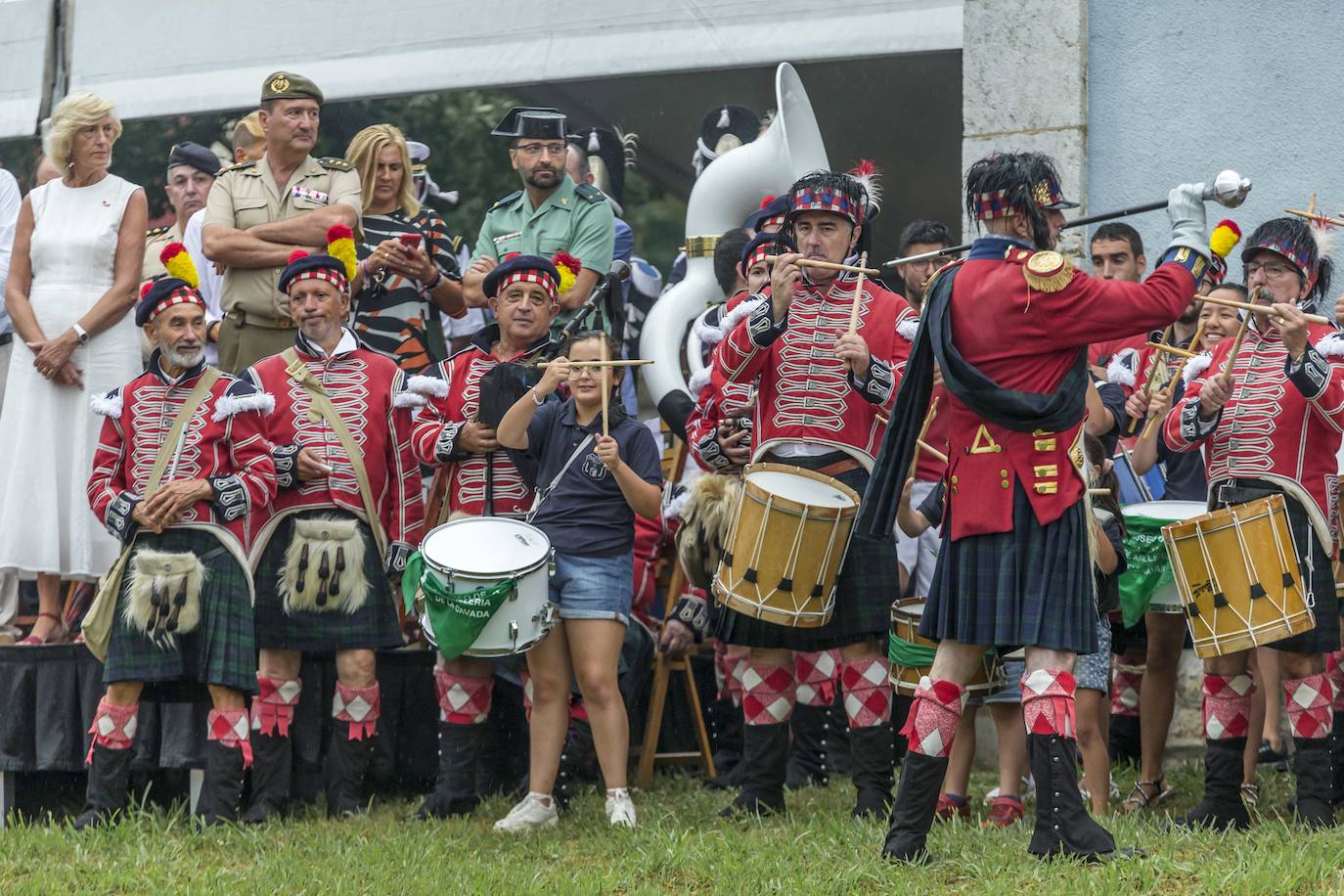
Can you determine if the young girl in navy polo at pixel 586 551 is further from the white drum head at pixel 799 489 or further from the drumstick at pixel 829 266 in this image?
the drumstick at pixel 829 266

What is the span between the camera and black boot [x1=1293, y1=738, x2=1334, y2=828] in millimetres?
6316

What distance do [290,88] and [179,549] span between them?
2.38 m

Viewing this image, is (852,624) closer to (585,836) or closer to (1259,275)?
(585,836)

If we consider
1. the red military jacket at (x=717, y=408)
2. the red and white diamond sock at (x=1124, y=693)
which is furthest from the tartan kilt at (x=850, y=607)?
the red and white diamond sock at (x=1124, y=693)

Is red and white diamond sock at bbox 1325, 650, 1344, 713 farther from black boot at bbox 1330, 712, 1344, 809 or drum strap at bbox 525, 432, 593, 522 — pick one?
drum strap at bbox 525, 432, 593, 522

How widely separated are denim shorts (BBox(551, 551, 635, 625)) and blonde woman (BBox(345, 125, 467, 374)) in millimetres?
1921

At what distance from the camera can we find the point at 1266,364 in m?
6.70

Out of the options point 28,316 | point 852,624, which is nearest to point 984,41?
point 852,624

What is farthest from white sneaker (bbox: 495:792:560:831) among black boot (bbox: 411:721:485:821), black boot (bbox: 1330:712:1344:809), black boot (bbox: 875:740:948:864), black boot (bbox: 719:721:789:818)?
black boot (bbox: 1330:712:1344:809)

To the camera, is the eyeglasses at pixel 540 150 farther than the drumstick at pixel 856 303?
Yes

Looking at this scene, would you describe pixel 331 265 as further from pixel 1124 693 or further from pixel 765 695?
pixel 1124 693

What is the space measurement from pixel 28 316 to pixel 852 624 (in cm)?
428

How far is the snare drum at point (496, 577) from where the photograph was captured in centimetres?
667

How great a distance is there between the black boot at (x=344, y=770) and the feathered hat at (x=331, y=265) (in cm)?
183
